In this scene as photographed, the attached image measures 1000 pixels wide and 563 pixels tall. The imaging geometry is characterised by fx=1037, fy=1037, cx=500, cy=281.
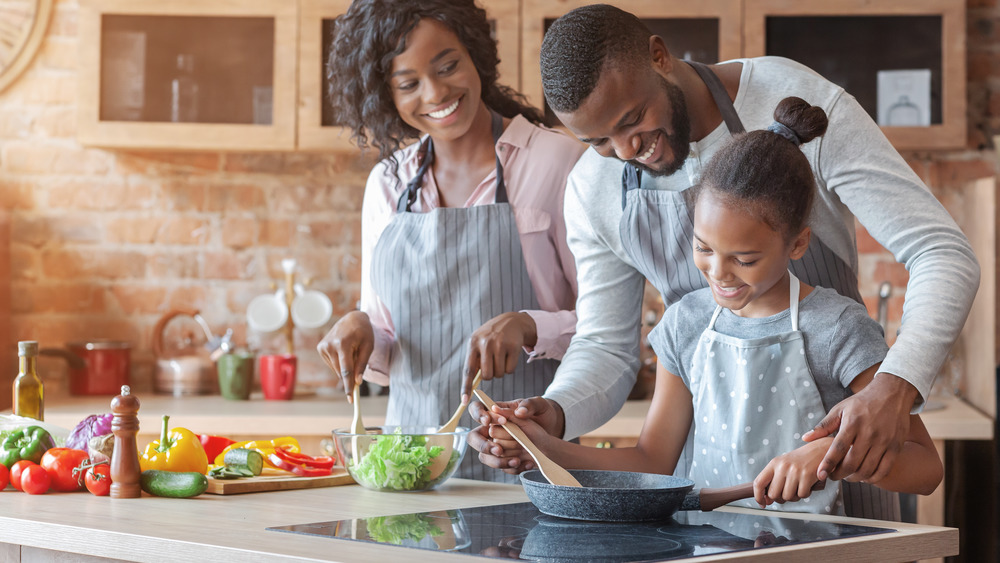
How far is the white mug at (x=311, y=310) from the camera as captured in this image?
3139 millimetres

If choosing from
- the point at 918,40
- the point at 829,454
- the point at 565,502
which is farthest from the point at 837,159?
the point at 918,40

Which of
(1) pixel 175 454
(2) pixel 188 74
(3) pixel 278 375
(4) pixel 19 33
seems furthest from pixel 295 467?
(4) pixel 19 33

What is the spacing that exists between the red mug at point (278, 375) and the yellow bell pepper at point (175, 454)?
1550 mm

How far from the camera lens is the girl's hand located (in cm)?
107

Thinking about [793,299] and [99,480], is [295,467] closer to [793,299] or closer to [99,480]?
[99,480]

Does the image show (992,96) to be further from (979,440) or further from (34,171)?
(34,171)

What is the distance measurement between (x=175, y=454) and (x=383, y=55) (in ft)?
2.51

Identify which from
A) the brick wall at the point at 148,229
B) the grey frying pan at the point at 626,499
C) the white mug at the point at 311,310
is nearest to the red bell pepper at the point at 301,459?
the grey frying pan at the point at 626,499

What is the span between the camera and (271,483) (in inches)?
55.4

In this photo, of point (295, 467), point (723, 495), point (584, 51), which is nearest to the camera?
point (723, 495)

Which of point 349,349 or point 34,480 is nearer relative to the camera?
point 34,480

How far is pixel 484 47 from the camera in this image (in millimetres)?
1868

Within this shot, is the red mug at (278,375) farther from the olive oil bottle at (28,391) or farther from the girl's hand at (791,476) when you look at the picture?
the girl's hand at (791,476)

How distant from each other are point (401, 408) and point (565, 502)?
0.81 m
